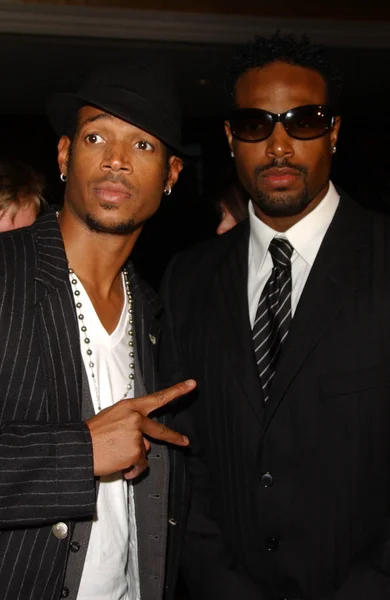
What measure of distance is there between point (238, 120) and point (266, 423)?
827 mm

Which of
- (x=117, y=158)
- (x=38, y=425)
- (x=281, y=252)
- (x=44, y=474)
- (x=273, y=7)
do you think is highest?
(x=273, y=7)

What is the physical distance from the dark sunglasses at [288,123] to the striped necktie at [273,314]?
0.95 ft

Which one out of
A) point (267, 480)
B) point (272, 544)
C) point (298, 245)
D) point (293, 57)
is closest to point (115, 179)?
point (298, 245)

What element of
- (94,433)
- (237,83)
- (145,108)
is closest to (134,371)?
(94,433)

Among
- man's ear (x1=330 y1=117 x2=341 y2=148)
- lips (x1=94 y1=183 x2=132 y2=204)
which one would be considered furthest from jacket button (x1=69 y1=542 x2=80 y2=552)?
man's ear (x1=330 y1=117 x2=341 y2=148)

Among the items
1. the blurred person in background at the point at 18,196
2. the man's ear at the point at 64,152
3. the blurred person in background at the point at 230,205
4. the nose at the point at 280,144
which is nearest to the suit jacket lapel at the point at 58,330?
the man's ear at the point at 64,152

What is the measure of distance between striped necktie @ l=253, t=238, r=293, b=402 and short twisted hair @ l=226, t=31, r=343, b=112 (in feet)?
1.52

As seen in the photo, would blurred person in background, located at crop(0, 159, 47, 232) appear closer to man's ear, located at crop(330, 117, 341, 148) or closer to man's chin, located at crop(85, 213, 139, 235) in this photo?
man's chin, located at crop(85, 213, 139, 235)

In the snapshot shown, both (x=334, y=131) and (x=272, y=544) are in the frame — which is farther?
(x=334, y=131)

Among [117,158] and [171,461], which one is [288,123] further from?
[171,461]

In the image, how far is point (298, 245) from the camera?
6.61 feet

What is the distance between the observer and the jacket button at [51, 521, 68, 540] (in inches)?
66.0

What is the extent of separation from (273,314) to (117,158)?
58cm

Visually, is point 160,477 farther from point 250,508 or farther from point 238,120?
point 238,120
